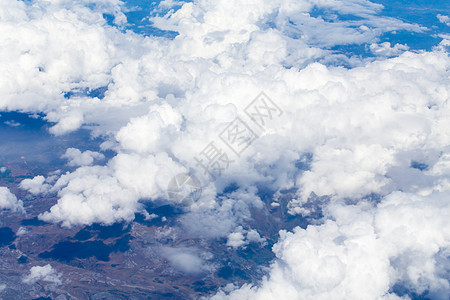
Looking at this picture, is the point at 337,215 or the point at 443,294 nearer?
the point at 443,294

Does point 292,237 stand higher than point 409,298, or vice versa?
point 292,237

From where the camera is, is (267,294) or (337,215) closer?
(267,294)

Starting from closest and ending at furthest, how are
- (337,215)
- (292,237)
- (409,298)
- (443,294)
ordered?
(292,237)
(443,294)
(337,215)
(409,298)

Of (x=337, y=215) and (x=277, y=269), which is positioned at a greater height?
(x=337, y=215)

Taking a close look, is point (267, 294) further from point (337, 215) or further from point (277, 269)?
point (337, 215)

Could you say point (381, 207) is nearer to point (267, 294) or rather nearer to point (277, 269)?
point (277, 269)

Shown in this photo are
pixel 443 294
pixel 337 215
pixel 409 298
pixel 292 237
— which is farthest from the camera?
pixel 409 298

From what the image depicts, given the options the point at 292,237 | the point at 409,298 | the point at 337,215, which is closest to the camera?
the point at 292,237

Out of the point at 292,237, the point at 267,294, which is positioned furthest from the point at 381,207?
the point at 267,294


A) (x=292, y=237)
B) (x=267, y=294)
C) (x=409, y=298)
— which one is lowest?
(x=409, y=298)

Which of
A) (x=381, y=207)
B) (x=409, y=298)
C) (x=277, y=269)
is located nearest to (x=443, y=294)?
(x=409, y=298)
